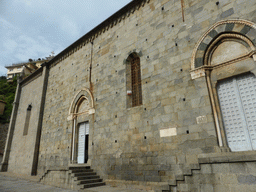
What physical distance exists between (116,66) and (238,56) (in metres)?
6.06

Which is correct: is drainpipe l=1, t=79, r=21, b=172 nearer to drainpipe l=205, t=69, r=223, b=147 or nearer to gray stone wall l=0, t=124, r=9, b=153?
gray stone wall l=0, t=124, r=9, b=153

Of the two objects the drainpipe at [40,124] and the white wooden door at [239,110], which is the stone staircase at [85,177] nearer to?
the white wooden door at [239,110]

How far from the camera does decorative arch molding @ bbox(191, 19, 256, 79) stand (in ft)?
20.2

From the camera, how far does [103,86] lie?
10656 mm

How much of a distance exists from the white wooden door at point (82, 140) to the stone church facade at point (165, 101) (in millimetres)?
61

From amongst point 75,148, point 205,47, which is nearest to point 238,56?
point 205,47

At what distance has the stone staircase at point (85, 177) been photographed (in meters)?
7.98

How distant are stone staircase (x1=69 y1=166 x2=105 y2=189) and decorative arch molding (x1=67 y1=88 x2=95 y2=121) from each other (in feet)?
10.8

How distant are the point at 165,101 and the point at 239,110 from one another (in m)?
2.68

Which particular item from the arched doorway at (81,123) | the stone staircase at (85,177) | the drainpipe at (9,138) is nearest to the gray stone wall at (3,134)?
the drainpipe at (9,138)

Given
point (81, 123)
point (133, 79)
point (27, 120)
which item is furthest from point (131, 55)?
point (27, 120)

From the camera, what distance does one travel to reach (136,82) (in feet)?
31.0

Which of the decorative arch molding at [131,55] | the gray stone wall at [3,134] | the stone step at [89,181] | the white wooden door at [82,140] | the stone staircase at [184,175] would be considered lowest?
the stone step at [89,181]

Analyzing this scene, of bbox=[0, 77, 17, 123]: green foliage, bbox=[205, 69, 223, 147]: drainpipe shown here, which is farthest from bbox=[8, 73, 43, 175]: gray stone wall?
bbox=[205, 69, 223, 147]: drainpipe
